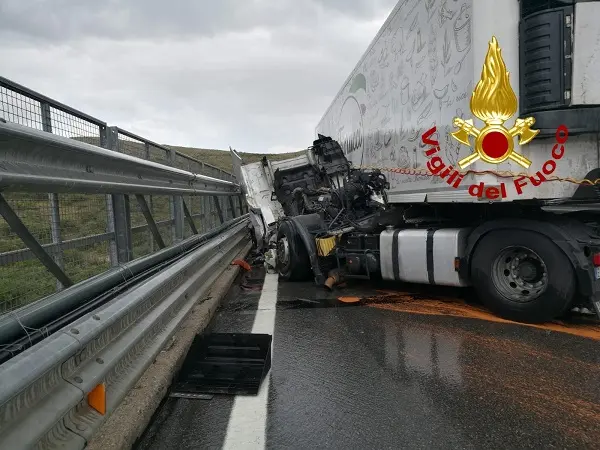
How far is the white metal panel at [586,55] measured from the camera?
172 inches

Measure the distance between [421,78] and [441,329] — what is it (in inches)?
117

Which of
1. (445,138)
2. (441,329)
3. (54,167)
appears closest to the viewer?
(54,167)

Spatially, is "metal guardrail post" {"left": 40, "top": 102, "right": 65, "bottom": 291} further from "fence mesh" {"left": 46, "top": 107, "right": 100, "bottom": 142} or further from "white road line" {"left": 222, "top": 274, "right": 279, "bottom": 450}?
"white road line" {"left": 222, "top": 274, "right": 279, "bottom": 450}

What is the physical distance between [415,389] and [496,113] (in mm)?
2789

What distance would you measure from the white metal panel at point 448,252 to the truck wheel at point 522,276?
245 millimetres

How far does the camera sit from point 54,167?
267cm

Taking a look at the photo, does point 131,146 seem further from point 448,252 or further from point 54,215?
point 448,252

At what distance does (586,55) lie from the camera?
14.4 ft

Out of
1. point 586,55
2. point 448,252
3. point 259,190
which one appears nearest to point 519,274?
point 448,252

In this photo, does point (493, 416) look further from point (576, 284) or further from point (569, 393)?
point (576, 284)

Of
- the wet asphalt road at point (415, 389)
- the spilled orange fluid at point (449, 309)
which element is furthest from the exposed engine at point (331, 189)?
the wet asphalt road at point (415, 389)

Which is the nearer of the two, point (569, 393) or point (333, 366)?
point (569, 393)

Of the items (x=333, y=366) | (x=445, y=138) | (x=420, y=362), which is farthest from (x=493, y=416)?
(x=445, y=138)

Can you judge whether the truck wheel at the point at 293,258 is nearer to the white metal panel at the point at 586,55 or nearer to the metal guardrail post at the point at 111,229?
the metal guardrail post at the point at 111,229
